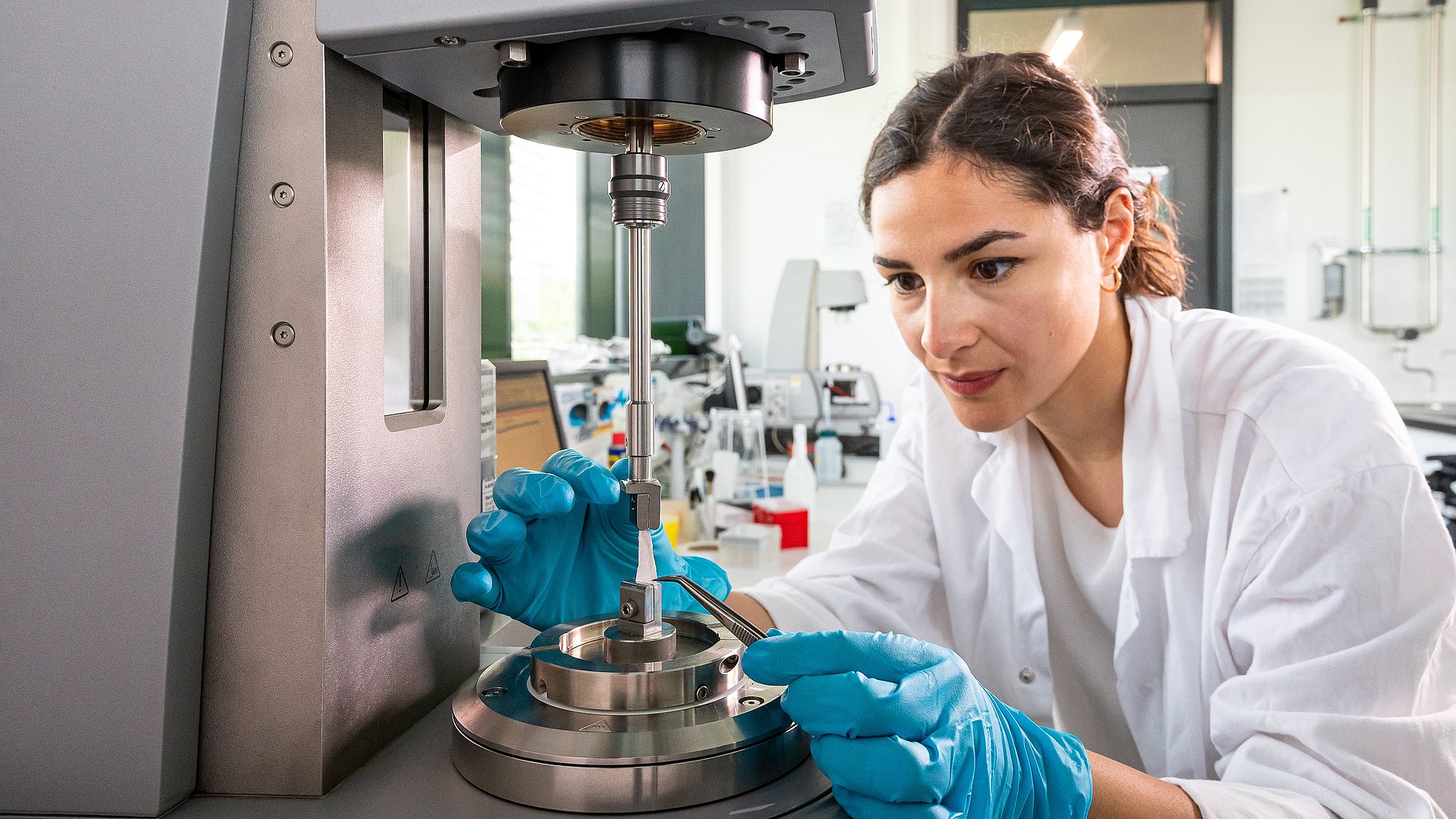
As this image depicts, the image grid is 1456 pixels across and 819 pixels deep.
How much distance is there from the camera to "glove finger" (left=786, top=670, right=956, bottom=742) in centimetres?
51

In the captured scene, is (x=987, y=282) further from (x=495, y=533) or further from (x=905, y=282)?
(x=495, y=533)

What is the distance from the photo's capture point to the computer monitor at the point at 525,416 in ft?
3.95

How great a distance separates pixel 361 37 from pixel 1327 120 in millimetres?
4694

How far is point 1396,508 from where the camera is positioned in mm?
844

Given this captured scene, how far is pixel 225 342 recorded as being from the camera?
0.53m

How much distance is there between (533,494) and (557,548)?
10 cm

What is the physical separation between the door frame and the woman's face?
3.47 metres

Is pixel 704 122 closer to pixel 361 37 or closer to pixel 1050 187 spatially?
pixel 361 37

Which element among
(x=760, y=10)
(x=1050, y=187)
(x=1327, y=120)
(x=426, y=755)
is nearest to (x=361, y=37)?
(x=760, y=10)

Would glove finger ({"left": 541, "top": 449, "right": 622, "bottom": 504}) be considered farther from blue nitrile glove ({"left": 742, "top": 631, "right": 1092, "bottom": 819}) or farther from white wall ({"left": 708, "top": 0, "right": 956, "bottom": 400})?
white wall ({"left": 708, "top": 0, "right": 956, "bottom": 400})

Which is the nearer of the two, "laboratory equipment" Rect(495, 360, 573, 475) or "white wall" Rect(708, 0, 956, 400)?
"laboratory equipment" Rect(495, 360, 573, 475)

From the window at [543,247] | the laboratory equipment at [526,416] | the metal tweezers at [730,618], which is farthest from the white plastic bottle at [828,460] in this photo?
the metal tweezers at [730,618]

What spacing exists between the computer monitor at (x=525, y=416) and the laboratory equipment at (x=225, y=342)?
0.61 meters

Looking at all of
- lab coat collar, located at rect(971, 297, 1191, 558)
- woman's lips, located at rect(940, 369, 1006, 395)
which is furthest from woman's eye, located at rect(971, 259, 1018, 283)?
lab coat collar, located at rect(971, 297, 1191, 558)
